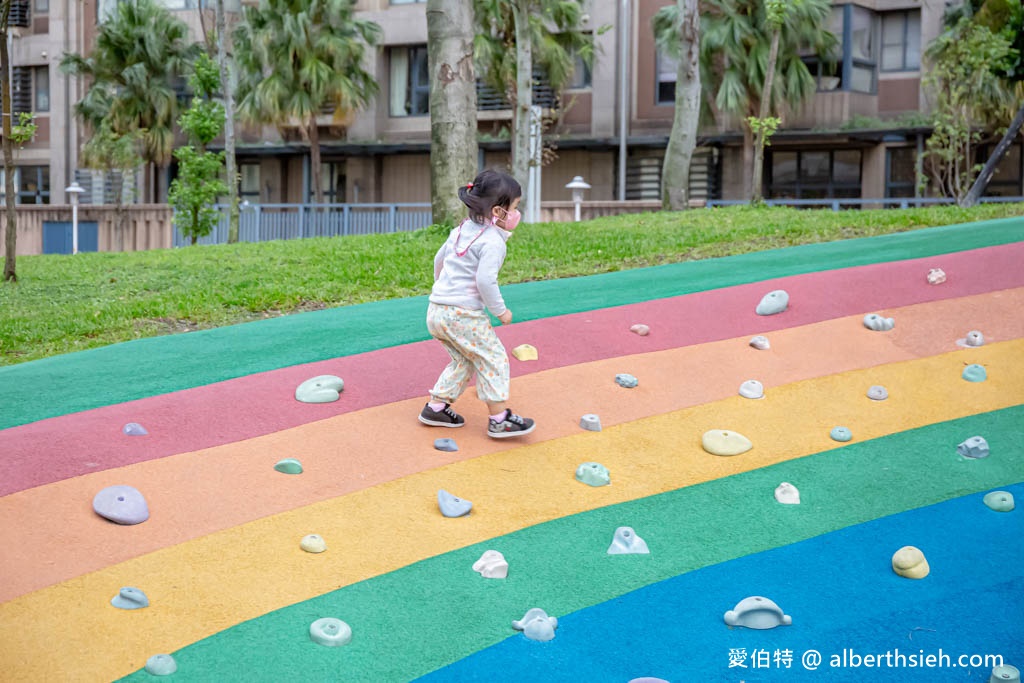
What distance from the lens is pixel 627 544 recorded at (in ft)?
14.6

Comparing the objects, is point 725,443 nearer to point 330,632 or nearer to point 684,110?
point 330,632

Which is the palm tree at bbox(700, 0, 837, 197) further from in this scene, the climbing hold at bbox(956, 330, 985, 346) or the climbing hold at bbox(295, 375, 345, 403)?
the climbing hold at bbox(295, 375, 345, 403)

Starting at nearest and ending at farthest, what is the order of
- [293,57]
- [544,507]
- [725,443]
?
[544,507] < [725,443] < [293,57]

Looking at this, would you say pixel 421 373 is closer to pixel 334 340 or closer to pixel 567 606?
pixel 334 340

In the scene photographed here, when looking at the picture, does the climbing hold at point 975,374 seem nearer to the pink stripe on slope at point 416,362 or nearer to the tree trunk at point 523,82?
the pink stripe on slope at point 416,362

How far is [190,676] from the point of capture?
11.3ft

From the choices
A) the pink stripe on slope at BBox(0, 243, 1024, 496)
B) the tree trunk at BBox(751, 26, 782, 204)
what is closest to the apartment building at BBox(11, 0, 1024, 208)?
the tree trunk at BBox(751, 26, 782, 204)

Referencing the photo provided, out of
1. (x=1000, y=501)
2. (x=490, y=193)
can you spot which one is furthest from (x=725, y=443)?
(x=490, y=193)

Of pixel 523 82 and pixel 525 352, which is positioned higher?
pixel 523 82

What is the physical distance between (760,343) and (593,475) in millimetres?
2543

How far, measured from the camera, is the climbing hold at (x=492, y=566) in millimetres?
4207

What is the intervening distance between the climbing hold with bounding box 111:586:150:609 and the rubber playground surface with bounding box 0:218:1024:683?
1.9 inches

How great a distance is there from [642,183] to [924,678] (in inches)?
1123

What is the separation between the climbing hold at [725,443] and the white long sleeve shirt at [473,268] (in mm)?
1308
